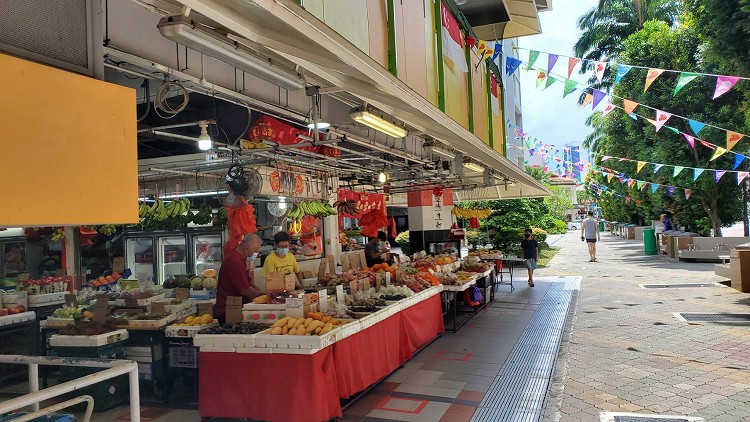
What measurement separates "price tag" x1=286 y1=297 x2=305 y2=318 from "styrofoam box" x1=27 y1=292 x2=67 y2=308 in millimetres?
4938

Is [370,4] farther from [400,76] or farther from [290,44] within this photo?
[290,44]

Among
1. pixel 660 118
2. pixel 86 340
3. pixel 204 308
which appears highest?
pixel 660 118

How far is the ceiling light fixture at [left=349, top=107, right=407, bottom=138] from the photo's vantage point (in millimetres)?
5703

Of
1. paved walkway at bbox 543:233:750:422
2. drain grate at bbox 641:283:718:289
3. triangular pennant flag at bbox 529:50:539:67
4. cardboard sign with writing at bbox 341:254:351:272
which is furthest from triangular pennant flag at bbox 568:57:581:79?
drain grate at bbox 641:283:718:289

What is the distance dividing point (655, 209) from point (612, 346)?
24478 millimetres

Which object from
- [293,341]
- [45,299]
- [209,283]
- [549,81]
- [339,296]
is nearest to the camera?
[293,341]

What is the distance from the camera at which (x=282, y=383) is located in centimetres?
512

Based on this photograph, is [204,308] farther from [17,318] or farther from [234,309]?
[17,318]

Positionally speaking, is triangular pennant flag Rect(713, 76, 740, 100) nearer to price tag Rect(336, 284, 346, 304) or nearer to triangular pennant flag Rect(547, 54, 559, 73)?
triangular pennant flag Rect(547, 54, 559, 73)

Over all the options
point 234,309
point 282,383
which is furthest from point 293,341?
point 234,309

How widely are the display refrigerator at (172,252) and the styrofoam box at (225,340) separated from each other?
7.11m

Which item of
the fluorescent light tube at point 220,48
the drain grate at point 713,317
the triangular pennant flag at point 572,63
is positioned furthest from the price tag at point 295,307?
the triangular pennant flag at point 572,63

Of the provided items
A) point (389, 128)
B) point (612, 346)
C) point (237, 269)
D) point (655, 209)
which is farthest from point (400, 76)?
point (655, 209)

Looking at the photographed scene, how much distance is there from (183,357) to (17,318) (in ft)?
9.60
